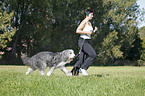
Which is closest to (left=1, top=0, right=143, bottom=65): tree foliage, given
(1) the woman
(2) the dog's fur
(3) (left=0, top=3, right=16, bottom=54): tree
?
(3) (left=0, top=3, right=16, bottom=54): tree

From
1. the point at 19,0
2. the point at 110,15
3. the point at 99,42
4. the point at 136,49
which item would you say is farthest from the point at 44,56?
the point at 136,49

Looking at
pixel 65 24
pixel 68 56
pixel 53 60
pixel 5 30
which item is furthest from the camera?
pixel 65 24

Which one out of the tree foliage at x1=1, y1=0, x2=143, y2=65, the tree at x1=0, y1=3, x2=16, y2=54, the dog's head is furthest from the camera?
the tree foliage at x1=1, y1=0, x2=143, y2=65

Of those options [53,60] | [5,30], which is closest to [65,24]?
[5,30]

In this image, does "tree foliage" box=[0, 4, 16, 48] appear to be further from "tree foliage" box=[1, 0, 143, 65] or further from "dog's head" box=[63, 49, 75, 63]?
"dog's head" box=[63, 49, 75, 63]

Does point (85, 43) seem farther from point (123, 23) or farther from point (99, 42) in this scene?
point (123, 23)

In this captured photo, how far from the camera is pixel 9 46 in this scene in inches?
1192

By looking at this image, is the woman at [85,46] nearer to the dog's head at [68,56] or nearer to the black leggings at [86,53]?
the black leggings at [86,53]

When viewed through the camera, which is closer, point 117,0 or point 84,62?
point 84,62

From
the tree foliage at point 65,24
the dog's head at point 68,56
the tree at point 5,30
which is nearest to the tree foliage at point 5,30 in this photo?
the tree at point 5,30

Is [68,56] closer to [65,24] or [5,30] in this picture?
[5,30]

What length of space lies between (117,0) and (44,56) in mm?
33195

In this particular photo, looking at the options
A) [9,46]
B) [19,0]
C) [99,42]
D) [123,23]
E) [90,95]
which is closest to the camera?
[90,95]

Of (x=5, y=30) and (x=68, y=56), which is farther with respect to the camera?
(x=5, y=30)
